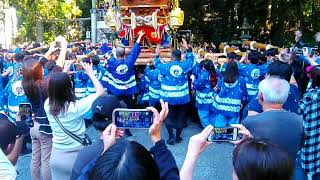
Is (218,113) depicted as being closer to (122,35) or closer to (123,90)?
(123,90)

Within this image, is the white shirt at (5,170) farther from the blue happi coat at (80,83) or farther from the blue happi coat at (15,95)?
the blue happi coat at (80,83)

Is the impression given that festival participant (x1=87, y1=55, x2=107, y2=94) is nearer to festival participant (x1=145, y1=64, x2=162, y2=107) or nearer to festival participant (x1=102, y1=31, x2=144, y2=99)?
festival participant (x1=102, y1=31, x2=144, y2=99)

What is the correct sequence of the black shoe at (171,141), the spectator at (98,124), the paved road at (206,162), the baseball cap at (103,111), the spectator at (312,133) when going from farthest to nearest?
1. the black shoe at (171,141)
2. the paved road at (206,162)
3. the spectator at (312,133)
4. the baseball cap at (103,111)
5. the spectator at (98,124)

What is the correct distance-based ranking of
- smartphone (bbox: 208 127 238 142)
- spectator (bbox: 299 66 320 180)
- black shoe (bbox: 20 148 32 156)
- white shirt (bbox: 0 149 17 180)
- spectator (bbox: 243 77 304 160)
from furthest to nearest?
black shoe (bbox: 20 148 32 156)
spectator (bbox: 299 66 320 180)
spectator (bbox: 243 77 304 160)
white shirt (bbox: 0 149 17 180)
smartphone (bbox: 208 127 238 142)

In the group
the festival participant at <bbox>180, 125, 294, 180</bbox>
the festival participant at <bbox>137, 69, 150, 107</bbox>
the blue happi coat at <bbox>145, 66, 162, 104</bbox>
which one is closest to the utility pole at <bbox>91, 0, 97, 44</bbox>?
the festival participant at <bbox>137, 69, 150, 107</bbox>

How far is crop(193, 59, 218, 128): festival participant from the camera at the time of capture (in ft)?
25.4

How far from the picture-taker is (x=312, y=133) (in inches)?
160

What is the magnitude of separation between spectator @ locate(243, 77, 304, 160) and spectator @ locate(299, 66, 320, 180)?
84cm

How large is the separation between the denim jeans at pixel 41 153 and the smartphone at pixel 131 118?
7.26ft

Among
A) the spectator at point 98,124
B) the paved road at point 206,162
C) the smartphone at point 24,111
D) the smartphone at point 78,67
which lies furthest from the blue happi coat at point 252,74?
the spectator at point 98,124

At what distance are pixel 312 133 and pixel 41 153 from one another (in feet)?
9.17

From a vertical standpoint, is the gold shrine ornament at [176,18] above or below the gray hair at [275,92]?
above

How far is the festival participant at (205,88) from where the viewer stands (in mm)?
7738

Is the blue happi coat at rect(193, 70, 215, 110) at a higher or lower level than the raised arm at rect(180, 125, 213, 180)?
lower
